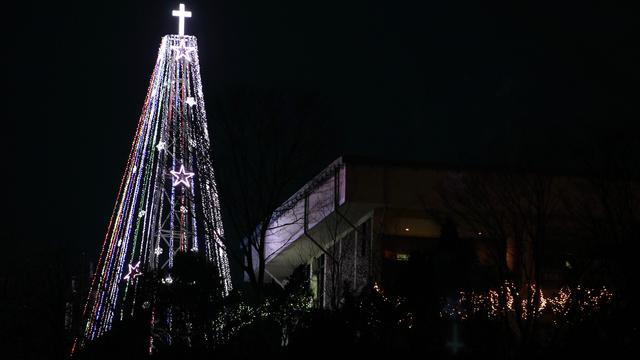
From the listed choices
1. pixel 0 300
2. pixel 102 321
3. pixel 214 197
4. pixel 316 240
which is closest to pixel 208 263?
pixel 214 197

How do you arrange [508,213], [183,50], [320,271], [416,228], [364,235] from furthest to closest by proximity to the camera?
[320,271] < [416,228] < [364,235] < [183,50] < [508,213]

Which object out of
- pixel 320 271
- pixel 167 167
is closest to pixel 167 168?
pixel 167 167

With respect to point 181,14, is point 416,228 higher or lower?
lower

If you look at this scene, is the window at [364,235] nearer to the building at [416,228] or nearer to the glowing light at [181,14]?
the building at [416,228]

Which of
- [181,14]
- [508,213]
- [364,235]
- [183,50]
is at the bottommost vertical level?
[508,213]

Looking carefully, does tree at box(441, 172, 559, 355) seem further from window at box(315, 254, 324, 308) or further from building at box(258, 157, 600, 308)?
window at box(315, 254, 324, 308)

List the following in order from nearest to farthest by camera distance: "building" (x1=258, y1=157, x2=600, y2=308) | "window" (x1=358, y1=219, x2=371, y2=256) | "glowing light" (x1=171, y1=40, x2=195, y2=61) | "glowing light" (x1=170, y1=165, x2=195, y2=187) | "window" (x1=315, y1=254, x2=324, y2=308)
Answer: "building" (x1=258, y1=157, x2=600, y2=308), "glowing light" (x1=170, y1=165, x2=195, y2=187), "glowing light" (x1=171, y1=40, x2=195, y2=61), "window" (x1=358, y1=219, x2=371, y2=256), "window" (x1=315, y1=254, x2=324, y2=308)

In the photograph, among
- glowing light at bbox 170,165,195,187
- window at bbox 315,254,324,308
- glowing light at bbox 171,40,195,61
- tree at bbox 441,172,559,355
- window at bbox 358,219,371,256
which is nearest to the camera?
tree at bbox 441,172,559,355

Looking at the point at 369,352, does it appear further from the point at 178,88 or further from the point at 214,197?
the point at 178,88

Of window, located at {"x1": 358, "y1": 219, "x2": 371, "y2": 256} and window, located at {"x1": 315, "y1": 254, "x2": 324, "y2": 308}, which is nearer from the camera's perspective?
window, located at {"x1": 358, "y1": 219, "x2": 371, "y2": 256}

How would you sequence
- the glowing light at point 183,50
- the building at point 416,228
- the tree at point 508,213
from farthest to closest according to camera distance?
the glowing light at point 183,50, the building at point 416,228, the tree at point 508,213

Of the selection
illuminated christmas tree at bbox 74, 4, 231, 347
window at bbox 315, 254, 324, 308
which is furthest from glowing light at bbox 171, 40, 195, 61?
window at bbox 315, 254, 324, 308

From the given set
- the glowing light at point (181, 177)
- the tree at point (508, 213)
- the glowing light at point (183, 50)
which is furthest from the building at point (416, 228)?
the glowing light at point (183, 50)

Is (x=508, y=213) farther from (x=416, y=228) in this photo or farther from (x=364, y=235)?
(x=416, y=228)
